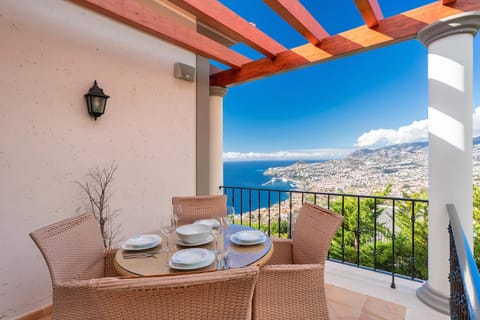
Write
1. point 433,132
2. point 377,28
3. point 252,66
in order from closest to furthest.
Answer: point 433,132 → point 377,28 → point 252,66

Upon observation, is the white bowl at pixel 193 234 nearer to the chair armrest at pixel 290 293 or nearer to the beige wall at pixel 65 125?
the chair armrest at pixel 290 293

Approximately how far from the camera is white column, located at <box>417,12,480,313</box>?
6.36 ft

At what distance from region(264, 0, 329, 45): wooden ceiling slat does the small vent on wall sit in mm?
1513

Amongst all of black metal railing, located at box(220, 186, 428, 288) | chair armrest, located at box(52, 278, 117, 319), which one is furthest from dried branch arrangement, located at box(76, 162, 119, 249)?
black metal railing, located at box(220, 186, 428, 288)

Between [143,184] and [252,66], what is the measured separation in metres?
2.12

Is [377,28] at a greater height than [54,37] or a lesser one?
greater

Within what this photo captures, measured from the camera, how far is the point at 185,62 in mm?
3379

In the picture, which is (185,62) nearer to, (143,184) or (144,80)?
(144,80)

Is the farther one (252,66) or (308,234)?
(252,66)

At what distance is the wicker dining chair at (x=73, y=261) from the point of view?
1342mm

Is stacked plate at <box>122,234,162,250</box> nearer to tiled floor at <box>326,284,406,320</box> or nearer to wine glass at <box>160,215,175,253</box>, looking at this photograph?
wine glass at <box>160,215,175,253</box>

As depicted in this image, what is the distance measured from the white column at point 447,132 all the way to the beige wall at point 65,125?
2821 millimetres

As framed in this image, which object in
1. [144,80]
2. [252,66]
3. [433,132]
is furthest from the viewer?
[252,66]

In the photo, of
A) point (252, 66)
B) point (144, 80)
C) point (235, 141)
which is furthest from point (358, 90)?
point (144, 80)
